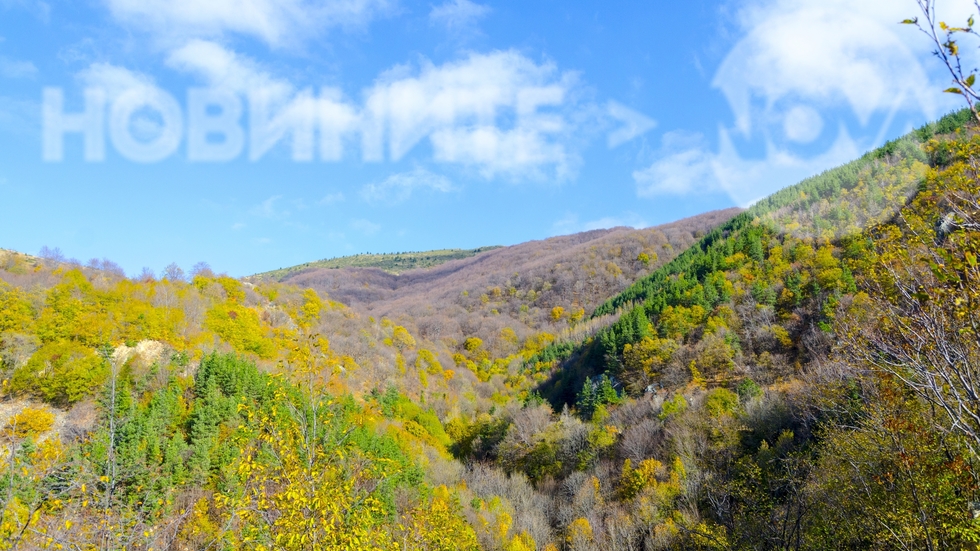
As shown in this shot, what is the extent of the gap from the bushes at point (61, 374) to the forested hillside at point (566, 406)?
0.71 ft

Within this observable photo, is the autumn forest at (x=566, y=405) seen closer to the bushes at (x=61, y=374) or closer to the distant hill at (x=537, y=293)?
the bushes at (x=61, y=374)

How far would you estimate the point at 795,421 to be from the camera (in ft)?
125

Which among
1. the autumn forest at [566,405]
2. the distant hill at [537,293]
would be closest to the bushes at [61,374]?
the autumn forest at [566,405]

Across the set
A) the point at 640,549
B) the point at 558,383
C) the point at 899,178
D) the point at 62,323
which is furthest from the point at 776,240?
the point at 62,323

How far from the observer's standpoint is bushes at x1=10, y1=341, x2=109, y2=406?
3634 cm

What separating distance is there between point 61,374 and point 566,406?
51600 millimetres

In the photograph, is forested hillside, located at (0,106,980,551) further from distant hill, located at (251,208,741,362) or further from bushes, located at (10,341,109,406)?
distant hill, located at (251,208,741,362)

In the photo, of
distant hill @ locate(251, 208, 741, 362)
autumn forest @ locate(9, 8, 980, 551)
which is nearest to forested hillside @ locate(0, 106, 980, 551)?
autumn forest @ locate(9, 8, 980, 551)

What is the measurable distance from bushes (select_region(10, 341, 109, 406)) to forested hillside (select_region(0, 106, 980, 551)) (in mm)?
217

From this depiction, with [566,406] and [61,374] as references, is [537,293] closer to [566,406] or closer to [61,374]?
[566,406]

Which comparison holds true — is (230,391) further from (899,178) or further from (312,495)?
(899,178)

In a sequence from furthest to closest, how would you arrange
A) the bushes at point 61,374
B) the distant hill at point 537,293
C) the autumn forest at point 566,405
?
the distant hill at point 537,293, the bushes at point 61,374, the autumn forest at point 566,405

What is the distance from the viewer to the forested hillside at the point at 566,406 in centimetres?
798

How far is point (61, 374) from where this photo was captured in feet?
122
